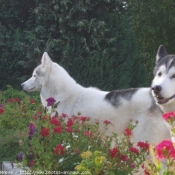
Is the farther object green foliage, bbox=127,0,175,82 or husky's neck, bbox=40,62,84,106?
green foliage, bbox=127,0,175,82

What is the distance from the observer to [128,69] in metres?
12.8

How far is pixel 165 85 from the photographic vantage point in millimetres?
4648

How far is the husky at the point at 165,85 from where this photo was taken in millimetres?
4641

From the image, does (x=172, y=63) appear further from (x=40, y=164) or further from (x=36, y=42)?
(x=36, y=42)

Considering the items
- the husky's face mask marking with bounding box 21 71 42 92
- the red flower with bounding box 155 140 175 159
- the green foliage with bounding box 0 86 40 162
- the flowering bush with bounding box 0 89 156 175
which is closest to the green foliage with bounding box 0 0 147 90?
the husky's face mask marking with bounding box 21 71 42 92

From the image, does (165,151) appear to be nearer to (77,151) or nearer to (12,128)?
(77,151)

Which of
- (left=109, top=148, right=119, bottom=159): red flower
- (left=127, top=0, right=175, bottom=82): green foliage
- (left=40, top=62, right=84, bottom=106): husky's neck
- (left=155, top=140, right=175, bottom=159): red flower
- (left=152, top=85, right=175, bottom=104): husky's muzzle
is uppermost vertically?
(left=127, top=0, right=175, bottom=82): green foliage

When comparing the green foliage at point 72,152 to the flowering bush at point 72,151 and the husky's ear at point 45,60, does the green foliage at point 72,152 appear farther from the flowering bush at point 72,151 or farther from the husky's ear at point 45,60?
the husky's ear at point 45,60

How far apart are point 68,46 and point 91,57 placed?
0.67 m

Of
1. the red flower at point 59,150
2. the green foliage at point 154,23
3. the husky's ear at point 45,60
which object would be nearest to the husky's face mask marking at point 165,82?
the red flower at point 59,150

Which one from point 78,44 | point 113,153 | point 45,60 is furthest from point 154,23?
point 113,153

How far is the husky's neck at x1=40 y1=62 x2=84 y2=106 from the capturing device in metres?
7.05

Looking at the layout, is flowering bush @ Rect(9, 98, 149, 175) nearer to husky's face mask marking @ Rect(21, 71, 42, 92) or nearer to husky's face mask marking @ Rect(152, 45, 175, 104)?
husky's face mask marking @ Rect(152, 45, 175, 104)

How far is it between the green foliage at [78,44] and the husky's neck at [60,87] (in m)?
5.08
